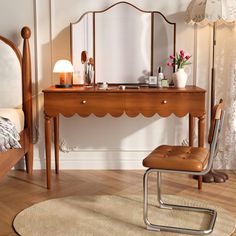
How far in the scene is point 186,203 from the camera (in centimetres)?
315

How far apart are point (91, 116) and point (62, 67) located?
0.58 m

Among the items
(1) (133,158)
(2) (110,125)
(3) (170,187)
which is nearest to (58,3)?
(2) (110,125)

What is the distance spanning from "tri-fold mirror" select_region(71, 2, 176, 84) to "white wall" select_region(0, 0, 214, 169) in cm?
9

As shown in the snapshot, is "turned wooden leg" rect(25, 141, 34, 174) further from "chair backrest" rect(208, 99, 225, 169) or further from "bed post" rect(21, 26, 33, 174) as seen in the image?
"chair backrest" rect(208, 99, 225, 169)

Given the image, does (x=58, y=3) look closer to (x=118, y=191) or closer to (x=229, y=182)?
(x=118, y=191)

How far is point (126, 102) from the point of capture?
11.5ft

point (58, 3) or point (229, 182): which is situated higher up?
point (58, 3)

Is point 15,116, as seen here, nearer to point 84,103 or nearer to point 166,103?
point 84,103

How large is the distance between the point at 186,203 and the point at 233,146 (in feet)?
3.48

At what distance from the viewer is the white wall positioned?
3939 millimetres

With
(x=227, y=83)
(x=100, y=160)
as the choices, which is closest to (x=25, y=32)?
(x=100, y=160)

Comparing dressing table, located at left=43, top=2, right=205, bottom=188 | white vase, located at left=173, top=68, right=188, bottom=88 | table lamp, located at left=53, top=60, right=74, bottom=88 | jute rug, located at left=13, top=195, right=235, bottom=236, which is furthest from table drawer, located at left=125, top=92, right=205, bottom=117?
jute rug, located at left=13, top=195, right=235, bottom=236

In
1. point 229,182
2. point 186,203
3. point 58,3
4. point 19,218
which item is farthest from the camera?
point 58,3

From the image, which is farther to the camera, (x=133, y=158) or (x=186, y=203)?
(x=133, y=158)
